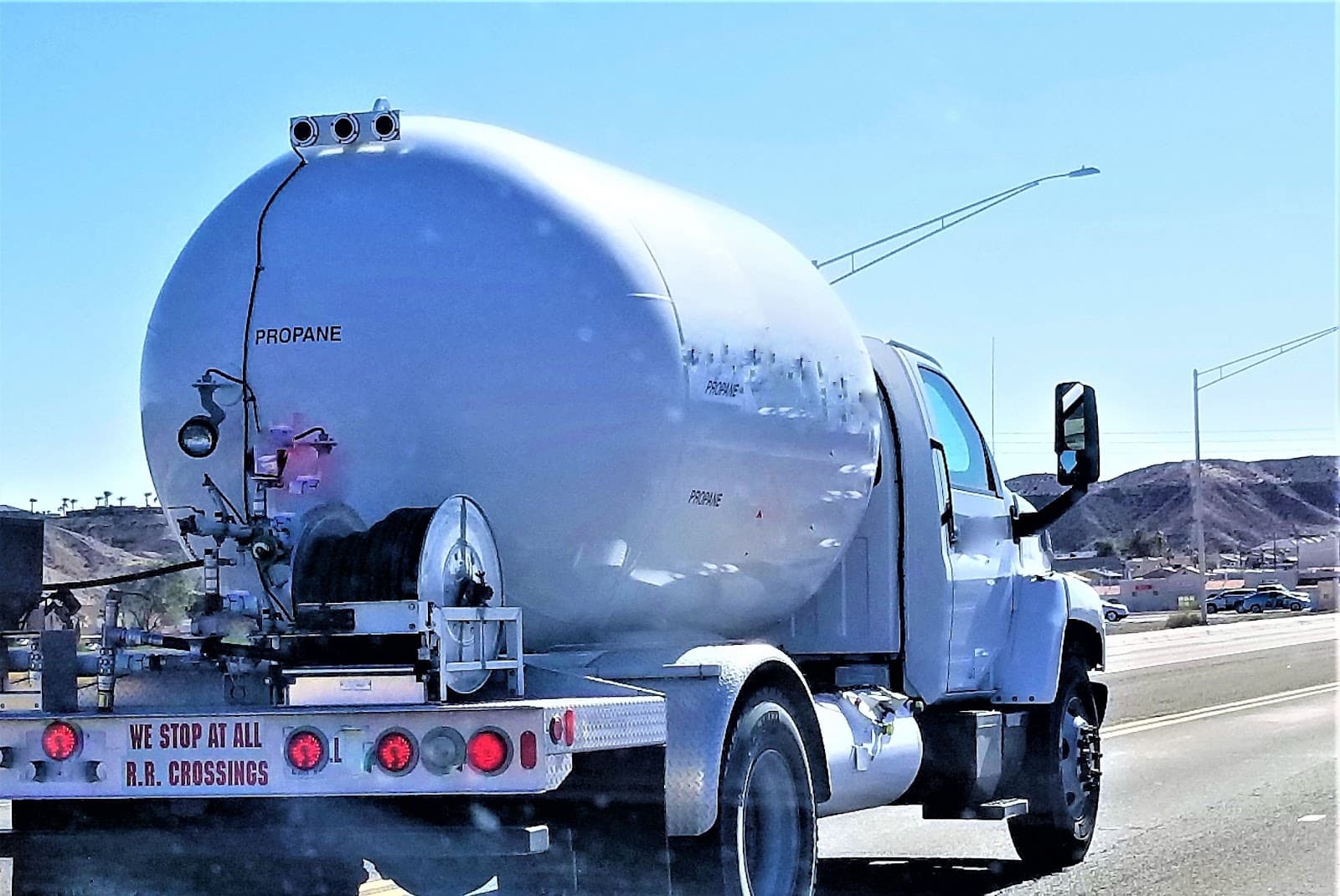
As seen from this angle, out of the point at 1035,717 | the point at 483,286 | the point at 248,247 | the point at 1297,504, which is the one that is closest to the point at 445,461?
the point at 483,286

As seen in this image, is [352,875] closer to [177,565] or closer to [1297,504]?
[177,565]

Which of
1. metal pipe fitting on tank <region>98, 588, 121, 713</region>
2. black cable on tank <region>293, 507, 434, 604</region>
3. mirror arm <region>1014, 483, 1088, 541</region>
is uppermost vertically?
mirror arm <region>1014, 483, 1088, 541</region>

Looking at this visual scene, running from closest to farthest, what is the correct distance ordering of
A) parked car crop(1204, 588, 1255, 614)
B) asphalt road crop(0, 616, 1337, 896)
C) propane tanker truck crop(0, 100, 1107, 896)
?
propane tanker truck crop(0, 100, 1107, 896)
asphalt road crop(0, 616, 1337, 896)
parked car crop(1204, 588, 1255, 614)

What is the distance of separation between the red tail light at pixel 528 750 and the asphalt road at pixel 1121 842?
2.00 feet

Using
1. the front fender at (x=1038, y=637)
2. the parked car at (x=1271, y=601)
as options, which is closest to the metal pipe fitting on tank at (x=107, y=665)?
the front fender at (x=1038, y=637)

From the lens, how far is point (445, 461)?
7.00 m

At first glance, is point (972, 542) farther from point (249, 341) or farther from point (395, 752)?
point (395, 752)

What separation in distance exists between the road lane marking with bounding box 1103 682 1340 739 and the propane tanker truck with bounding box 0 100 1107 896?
12.7 metres

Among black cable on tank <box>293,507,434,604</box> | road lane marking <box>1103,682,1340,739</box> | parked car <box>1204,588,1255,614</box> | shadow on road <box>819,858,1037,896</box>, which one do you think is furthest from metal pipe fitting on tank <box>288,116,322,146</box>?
parked car <box>1204,588,1255,614</box>

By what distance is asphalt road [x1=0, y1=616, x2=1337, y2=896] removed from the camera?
6727mm

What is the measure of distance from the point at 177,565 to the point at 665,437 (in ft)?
6.55

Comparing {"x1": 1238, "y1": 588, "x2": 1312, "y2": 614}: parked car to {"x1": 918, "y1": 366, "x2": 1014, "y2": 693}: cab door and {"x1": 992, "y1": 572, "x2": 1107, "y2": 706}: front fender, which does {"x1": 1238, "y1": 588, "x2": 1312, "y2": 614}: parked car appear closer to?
{"x1": 992, "y1": 572, "x2": 1107, "y2": 706}: front fender

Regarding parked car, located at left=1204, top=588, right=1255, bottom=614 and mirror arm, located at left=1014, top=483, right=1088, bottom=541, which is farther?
parked car, located at left=1204, top=588, right=1255, bottom=614

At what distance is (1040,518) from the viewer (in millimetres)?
11266
